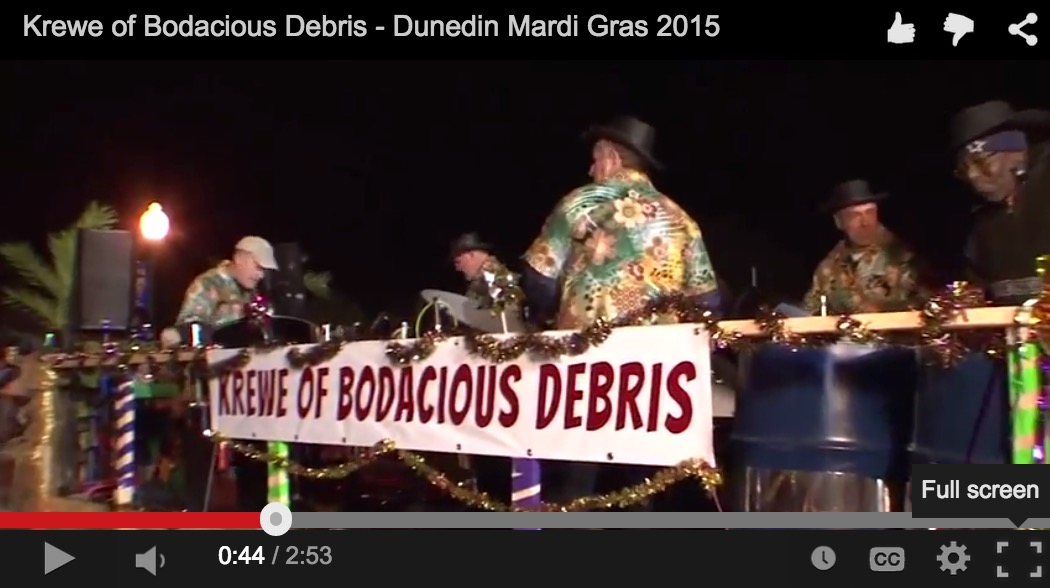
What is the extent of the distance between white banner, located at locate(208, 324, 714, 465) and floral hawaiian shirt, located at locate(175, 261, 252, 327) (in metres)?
0.77

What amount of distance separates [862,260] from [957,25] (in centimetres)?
157

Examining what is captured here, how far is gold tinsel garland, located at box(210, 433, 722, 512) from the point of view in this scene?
91.6 inches

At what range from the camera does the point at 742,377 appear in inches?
93.7

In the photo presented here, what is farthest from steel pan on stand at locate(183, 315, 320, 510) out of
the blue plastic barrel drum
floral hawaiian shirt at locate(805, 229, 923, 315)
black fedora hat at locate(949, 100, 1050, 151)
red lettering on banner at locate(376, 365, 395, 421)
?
black fedora hat at locate(949, 100, 1050, 151)

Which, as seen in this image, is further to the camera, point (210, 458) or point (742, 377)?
point (210, 458)

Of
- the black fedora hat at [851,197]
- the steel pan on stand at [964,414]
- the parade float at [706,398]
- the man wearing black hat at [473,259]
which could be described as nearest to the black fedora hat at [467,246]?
the man wearing black hat at [473,259]

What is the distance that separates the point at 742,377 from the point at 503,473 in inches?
52.9

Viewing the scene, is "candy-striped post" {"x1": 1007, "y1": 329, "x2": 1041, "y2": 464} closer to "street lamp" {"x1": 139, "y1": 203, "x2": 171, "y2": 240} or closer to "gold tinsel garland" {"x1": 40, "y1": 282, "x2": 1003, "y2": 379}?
"gold tinsel garland" {"x1": 40, "y1": 282, "x2": 1003, "y2": 379}

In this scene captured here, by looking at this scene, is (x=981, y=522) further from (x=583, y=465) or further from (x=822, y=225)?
(x=822, y=225)

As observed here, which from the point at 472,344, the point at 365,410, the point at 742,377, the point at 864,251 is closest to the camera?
the point at 742,377

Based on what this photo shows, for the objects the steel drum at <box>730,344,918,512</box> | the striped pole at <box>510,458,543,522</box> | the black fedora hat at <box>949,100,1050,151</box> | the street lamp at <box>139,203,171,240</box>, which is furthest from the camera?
the street lamp at <box>139,203,171,240</box>

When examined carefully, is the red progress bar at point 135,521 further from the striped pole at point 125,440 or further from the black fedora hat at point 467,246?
the striped pole at point 125,440
